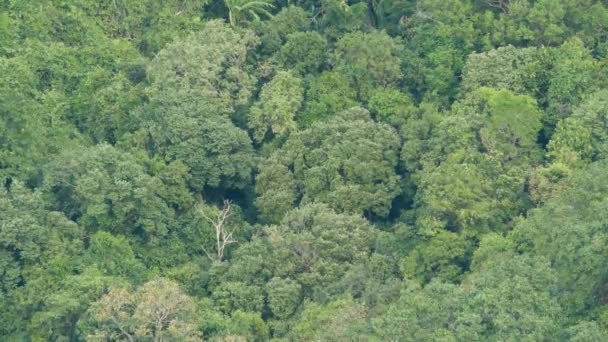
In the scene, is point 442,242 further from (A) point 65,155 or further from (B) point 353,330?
(A) point 65,155

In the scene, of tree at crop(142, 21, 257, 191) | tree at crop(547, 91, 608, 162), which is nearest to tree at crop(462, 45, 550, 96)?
tree at crop(547, 91, 608, 162)

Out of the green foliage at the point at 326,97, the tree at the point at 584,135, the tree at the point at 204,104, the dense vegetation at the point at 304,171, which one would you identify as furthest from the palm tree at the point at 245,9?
the tree at the point at 584,135

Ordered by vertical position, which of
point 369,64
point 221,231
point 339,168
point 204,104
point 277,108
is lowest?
point 221,231

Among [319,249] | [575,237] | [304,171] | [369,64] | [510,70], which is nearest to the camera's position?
[575,237]

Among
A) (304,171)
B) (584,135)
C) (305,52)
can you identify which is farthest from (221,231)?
(584,135)

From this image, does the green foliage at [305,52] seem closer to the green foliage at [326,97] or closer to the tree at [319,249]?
the green foliage at [326,97]

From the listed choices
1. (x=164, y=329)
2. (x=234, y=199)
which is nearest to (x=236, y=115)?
(x=234, y=199)

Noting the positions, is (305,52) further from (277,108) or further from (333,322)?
(333,322)
